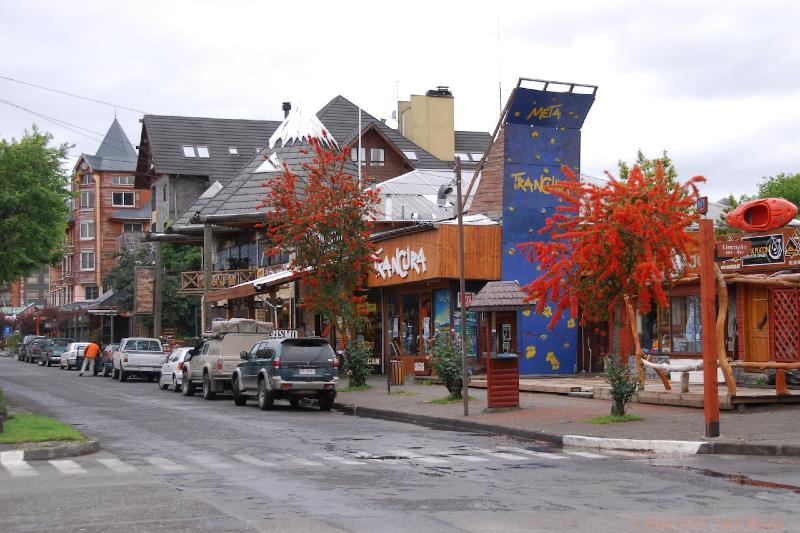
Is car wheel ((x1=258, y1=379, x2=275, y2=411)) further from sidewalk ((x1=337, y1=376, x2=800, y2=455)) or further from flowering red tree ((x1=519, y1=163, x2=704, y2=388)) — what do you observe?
flowering red tree ((x1=519, y1=163, x2=704, y2=388))

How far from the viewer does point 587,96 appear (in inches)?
1395

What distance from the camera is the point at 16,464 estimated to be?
15.1 m

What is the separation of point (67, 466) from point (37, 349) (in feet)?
192

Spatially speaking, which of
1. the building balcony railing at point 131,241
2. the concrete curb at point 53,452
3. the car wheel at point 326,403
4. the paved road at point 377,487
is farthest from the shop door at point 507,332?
the building balcony railing at point 131,241

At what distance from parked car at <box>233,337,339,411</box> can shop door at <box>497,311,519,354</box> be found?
30.5ft

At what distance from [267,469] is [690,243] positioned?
992 cm

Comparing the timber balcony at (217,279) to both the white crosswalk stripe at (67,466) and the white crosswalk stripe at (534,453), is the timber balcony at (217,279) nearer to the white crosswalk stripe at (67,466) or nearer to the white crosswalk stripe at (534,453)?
the white crosswalk stripe at (534,453)

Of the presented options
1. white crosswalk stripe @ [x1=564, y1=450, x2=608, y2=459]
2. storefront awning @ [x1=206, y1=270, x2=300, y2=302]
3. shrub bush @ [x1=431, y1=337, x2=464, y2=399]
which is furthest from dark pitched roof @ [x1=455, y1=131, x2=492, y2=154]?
white crosswalk stripe @ [x1=564, y1=450, x2=608, y2=459]

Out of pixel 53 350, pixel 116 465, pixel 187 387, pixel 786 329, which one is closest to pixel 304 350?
pixel 187 387

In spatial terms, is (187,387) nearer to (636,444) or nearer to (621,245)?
(621,245)

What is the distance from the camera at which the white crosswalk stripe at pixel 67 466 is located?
1439cm

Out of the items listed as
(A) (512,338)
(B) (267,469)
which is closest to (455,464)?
(B) (267,469)

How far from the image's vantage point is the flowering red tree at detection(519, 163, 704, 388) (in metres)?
19.4

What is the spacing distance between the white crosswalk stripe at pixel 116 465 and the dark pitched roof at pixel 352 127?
43106 millimetres
